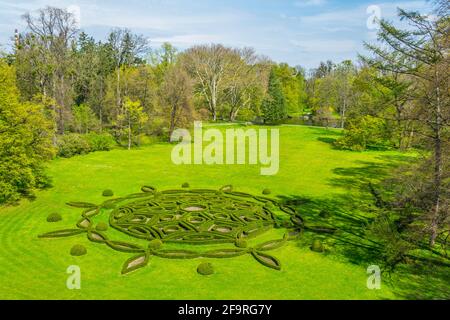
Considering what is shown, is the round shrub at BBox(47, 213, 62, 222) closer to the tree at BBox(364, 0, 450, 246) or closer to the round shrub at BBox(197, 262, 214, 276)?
the round shrub at BBox(197, 262, 214, 276)

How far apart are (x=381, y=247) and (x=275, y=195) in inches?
564

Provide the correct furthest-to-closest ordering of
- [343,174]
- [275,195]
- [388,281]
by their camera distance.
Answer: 1. [343,174]
2. [275,195]
3. [388,281]

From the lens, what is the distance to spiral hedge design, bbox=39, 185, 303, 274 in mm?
25469

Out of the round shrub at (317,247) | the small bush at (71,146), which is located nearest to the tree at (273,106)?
the small bush at (71,146)

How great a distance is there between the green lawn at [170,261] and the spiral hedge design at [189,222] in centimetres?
81

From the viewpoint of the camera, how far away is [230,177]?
47.3m

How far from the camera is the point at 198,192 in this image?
40156 millimetres

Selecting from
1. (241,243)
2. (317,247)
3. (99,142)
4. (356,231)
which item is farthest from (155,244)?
(99,142)

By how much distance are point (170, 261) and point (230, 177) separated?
23.8m

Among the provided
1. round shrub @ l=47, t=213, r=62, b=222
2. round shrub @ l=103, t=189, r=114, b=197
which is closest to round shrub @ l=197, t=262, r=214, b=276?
round shrub @ l=47, t=213, r=62, b=222

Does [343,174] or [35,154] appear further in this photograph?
[343,174]

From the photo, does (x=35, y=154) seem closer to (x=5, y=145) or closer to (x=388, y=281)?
(x=5, y=145)

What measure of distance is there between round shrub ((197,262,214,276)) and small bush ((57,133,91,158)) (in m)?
40.8
